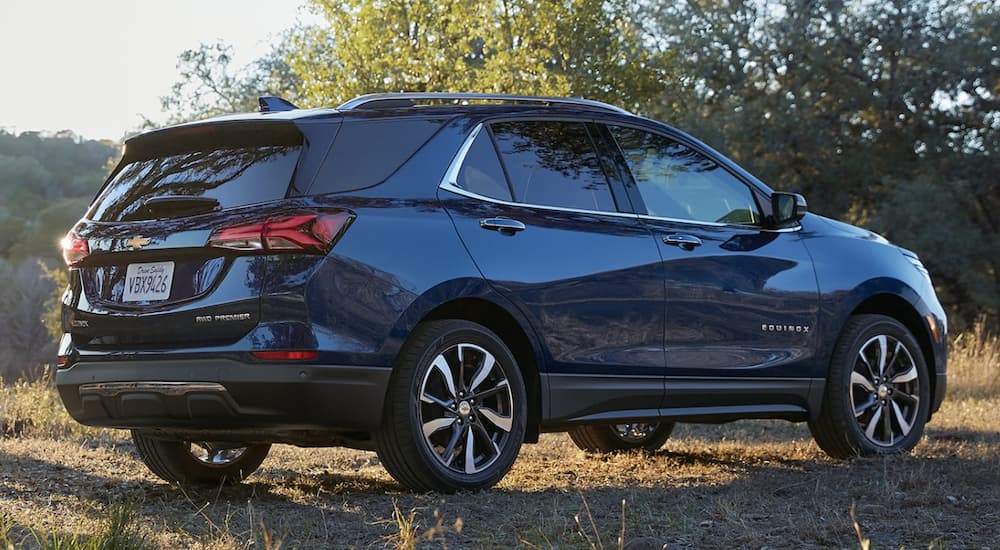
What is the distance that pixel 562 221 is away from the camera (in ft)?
20.3

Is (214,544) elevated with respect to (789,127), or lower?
lower

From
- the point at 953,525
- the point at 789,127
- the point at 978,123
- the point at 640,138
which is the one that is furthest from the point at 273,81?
the point at 953,525

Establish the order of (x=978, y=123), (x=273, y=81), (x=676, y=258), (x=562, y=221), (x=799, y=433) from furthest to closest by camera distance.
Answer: (x=273, y=81)
(x=978, y=123)
(x=799, y=433)
(x=676, y=258)
(x=562, y=221)

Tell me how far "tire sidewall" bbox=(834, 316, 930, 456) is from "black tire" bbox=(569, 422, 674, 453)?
1.20m

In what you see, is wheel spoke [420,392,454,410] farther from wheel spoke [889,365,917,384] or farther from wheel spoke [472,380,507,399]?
wheel spoke [889,365,917,384]

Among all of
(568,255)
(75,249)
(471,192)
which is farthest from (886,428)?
(75,249)

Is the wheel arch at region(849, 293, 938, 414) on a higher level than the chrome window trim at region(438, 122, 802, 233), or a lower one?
lower

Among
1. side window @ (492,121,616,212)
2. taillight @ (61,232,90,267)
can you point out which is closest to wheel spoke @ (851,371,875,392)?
side window @ (492,121,616,212)

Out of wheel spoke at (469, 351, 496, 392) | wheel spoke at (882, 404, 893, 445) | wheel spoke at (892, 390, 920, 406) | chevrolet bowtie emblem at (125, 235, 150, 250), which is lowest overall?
wheel spoke at (882, 404, 893, 445)

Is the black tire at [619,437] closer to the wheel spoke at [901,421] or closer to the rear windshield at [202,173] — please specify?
the wheel spoke at [901,421]

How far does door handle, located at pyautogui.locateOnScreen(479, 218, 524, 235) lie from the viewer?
5.84 m

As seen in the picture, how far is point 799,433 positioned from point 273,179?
5.85 metres

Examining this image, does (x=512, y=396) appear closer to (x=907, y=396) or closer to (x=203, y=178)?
(x=203, y=178)

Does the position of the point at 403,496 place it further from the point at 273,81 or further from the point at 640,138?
the point at 273,81
